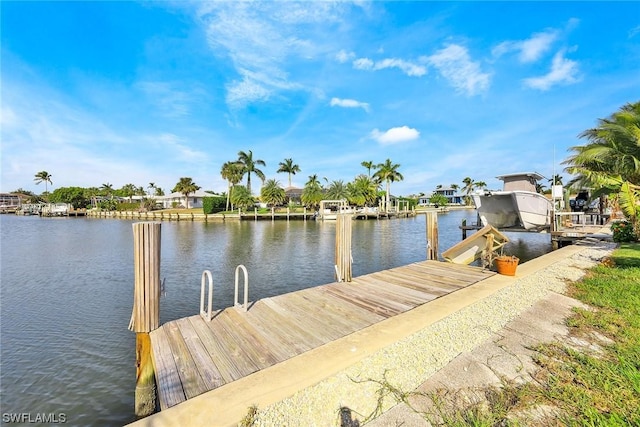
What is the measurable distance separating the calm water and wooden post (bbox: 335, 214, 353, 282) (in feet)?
11.5

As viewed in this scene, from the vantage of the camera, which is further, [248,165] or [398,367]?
[248,165]

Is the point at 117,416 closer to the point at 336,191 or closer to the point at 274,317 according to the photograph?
the point at 274,317

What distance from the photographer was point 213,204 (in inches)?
2176

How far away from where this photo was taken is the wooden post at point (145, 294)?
398 cm

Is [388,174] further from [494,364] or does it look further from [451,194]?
[451,194]

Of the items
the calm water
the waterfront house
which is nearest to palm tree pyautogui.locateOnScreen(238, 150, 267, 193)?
the calm water

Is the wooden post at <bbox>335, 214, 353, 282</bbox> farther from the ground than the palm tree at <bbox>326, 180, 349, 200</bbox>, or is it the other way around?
the palm tree at <bbox>326, 180, 349, 200</bbox>

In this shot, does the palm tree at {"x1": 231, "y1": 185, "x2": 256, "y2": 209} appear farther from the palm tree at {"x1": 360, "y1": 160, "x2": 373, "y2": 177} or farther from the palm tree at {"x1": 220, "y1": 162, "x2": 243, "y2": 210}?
the palm tree at {"x1": 360, "y1": 160, "x2": 373, "y2": 177}

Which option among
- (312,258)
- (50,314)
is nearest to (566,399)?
(50,314)

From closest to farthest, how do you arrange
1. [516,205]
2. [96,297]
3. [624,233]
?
[96,297] → [624,233] → [516,205]

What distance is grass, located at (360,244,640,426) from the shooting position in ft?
8.90

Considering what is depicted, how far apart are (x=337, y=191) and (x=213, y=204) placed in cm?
2450

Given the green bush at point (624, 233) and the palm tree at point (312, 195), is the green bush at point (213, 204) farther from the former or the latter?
the green bush at point (624, 233)

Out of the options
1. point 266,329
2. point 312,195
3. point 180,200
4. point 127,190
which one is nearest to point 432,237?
point 266,329
